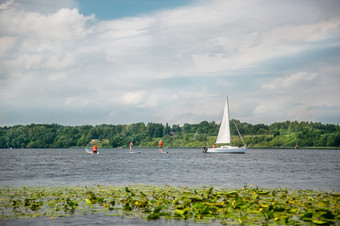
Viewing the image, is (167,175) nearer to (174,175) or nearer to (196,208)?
(174,175)

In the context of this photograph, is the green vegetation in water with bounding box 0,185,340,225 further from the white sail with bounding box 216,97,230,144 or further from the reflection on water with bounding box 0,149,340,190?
the white sail with bounding box 216,97,230,144

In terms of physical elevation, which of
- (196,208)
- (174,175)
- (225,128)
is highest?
(225,128)

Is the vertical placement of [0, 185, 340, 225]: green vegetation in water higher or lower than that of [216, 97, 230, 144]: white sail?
lower

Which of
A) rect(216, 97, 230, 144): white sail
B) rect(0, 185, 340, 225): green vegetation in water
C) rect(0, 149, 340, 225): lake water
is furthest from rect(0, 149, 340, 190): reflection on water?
rect(216, 97, 230, 144): white sail

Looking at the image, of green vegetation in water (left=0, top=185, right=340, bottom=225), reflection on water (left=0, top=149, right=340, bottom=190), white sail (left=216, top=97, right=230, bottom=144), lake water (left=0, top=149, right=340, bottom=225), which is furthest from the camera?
white sail (left=216, top=97, right=230, bottom=144)

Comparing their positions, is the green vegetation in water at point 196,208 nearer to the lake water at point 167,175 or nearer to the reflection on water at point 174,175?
the lake water at point 167,175

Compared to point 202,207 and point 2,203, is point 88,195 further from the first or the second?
point 202,207

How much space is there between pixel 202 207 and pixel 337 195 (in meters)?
12.9

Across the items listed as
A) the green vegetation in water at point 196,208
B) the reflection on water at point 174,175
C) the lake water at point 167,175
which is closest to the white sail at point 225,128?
the reflection on water at point 174,175

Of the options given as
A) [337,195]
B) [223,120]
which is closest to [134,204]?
[337,195]

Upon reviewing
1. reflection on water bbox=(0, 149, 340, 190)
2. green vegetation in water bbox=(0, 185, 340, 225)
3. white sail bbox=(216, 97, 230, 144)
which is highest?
white sail bbox=(216, 97, 230, 144)

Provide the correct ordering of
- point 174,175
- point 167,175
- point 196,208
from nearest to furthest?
point 196,208 → point 167,175 → point 174,175

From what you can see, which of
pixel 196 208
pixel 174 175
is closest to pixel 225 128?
pixel 174 175

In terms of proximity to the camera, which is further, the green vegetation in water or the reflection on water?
the reflection on water
